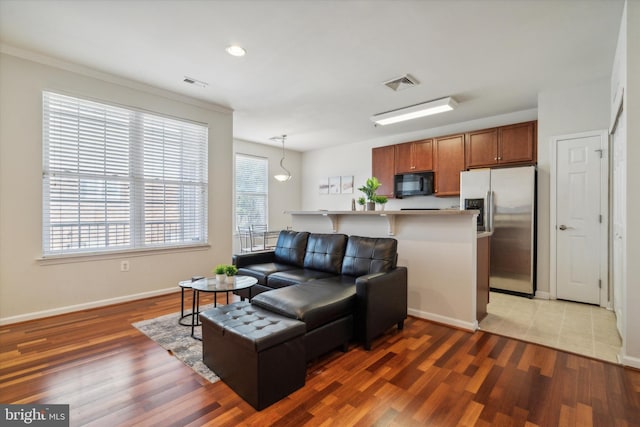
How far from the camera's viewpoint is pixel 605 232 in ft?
11.5

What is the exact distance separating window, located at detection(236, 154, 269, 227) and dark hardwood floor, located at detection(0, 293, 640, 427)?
4077 mm

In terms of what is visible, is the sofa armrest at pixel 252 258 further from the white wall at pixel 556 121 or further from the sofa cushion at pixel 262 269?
the white wall at pixel 556 121

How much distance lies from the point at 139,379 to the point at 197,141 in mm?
3214

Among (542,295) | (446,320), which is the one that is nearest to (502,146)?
(542,295)

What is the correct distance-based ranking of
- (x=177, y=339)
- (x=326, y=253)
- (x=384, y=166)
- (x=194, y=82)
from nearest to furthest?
(x=177, y=339)
(x=326, y=253)
(x=194, y=82)
(x=384, y=166)

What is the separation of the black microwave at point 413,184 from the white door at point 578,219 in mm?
1874

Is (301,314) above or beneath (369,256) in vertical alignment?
beneath

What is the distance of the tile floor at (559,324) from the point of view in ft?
8.27

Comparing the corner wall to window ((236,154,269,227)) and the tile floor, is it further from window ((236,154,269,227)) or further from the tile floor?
window ((236,154,269,227))

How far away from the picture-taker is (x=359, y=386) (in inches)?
76.1

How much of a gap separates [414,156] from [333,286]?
3742mm

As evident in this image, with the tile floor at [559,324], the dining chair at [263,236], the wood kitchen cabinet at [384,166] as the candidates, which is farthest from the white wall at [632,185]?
the dining chair at [263,236]

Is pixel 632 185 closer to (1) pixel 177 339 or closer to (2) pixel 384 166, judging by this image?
(1) pixel 177 339

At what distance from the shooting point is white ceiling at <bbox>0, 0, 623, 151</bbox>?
228 cm
